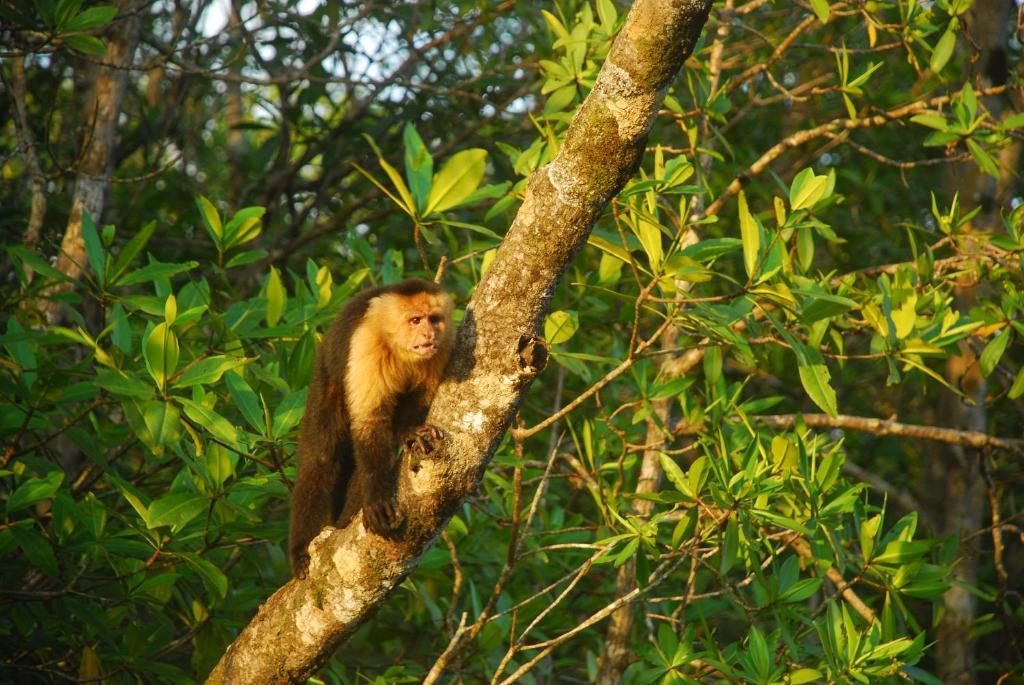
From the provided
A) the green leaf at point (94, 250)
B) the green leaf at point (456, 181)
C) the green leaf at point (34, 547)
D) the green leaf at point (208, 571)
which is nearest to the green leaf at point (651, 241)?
the green leaf at point (456, 181)

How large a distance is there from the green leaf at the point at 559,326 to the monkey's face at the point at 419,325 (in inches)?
14.1

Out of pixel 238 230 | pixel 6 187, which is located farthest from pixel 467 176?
pixel 6 187

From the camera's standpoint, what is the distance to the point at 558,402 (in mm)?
4684

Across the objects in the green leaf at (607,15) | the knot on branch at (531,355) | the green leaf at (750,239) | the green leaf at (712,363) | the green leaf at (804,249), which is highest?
the green leaf at (607,15)

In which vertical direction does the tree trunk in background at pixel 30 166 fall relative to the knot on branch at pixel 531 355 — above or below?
above

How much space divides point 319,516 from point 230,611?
2.34 ft

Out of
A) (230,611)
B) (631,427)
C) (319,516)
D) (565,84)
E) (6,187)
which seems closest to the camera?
(319,516)

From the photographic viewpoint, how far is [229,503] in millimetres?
3500

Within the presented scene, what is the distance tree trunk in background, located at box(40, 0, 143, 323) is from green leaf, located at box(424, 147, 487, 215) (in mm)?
2002

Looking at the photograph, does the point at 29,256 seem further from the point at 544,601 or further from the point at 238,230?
the point at 544,601

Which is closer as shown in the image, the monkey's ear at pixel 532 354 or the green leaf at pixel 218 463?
the monkey's ear at pixel 532 354

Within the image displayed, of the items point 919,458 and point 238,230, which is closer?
point 238,230

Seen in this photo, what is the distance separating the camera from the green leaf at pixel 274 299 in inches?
157

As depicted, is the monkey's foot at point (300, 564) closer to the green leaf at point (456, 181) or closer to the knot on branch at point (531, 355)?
the knot on branch at point (531, 355)
